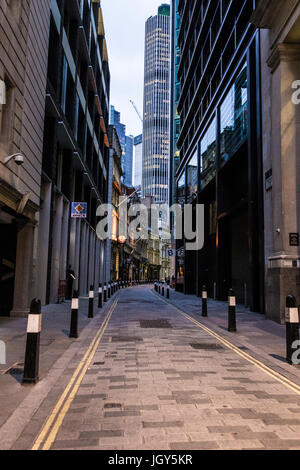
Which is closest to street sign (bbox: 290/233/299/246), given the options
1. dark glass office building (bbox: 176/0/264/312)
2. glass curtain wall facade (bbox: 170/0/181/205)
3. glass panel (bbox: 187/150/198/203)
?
dark glass office building (bbox: 176/0/264/312)

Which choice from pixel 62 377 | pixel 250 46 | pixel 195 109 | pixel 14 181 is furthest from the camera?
pixel 195 109

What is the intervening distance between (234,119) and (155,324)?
512 inches

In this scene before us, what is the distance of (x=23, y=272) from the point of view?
13.0 metres

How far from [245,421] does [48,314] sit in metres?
11.4

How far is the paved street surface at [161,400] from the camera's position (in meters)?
3.55

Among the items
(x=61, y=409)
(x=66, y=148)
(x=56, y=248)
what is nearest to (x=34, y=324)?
(x=61, y=409)

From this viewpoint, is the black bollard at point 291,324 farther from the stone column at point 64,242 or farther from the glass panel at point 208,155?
the glass panel at point 208,155

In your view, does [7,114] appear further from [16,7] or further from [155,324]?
[155,324]

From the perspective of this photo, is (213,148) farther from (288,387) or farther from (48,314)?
(288,387)

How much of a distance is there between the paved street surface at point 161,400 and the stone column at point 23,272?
4.95 m

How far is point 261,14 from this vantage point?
46.3 feet

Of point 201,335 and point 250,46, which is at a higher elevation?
point 250,46
